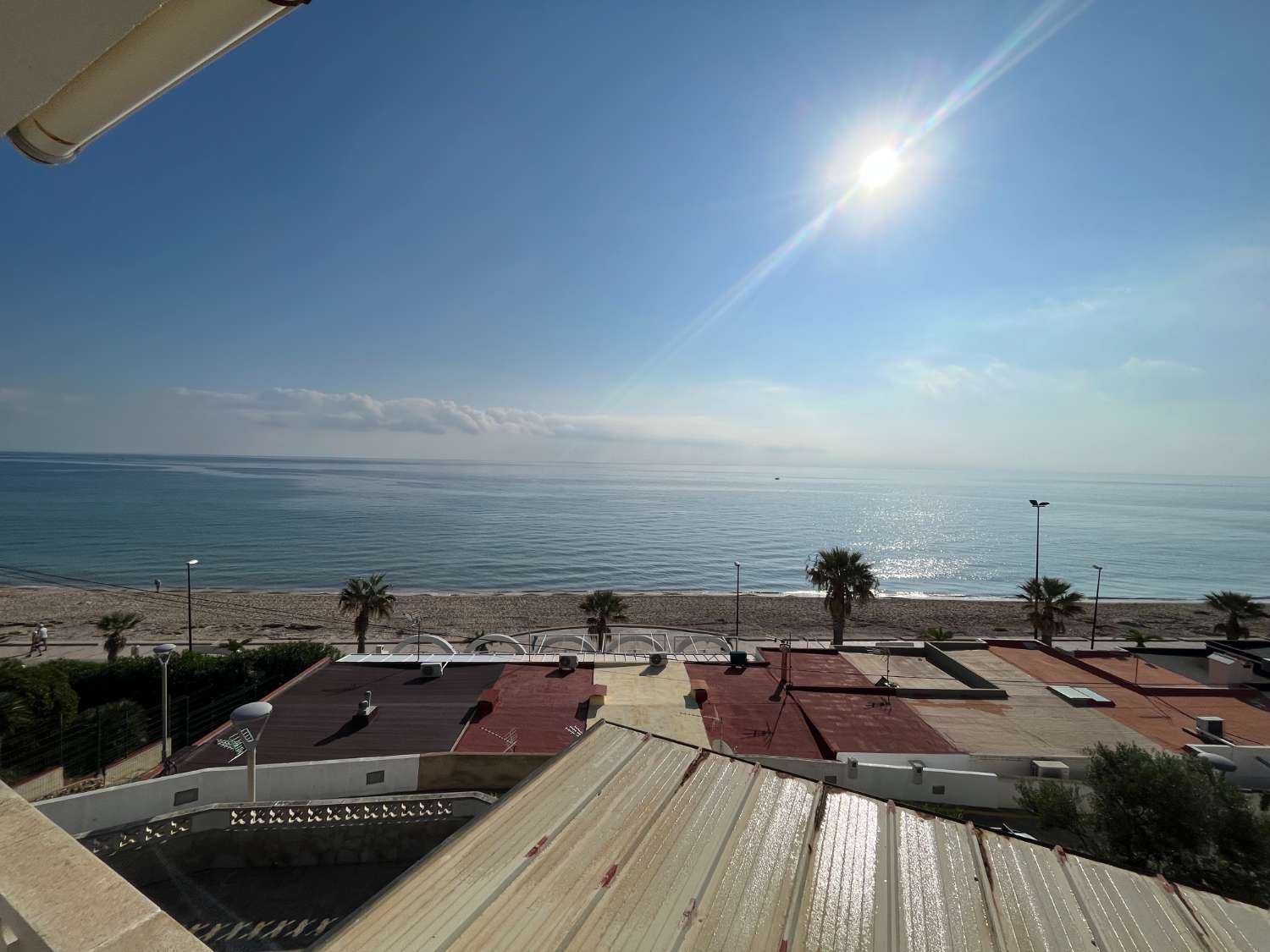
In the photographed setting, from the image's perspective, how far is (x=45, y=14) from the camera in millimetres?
1222

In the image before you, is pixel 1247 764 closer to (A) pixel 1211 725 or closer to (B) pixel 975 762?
(A) pixel 1211 725

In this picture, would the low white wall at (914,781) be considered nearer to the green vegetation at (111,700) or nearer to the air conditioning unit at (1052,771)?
the air conditioning unit at (1052,771)

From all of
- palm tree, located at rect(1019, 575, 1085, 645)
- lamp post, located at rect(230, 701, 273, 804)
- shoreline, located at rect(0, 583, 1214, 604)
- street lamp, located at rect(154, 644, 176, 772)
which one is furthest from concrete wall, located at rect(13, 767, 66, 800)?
shoreline, located at rect(0, 583, 1214, 604)

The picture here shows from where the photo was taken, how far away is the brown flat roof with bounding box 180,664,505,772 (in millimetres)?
13281

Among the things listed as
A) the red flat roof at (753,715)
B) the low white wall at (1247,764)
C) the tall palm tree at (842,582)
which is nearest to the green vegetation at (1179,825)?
the low white wall at (1247,764)

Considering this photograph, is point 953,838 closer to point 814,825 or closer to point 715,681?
point 814,825

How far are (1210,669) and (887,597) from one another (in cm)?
3761

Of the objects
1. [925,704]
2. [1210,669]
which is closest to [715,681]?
[925,704]

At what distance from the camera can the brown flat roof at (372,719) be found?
43.6ft

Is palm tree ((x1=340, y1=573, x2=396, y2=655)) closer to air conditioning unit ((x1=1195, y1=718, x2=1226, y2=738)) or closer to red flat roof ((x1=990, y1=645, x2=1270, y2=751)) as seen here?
red flat roof ((x1=990, y1=645, x2=1270, y2=751))

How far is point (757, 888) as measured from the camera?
17.9ft

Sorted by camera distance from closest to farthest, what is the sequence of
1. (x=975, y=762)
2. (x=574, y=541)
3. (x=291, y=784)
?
(x=291, y=784), (x=975, y=762), (x=574, y=541)

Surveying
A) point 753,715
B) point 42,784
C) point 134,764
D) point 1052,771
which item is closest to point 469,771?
point 753,715

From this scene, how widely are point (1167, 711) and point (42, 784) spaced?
28.8 metres
